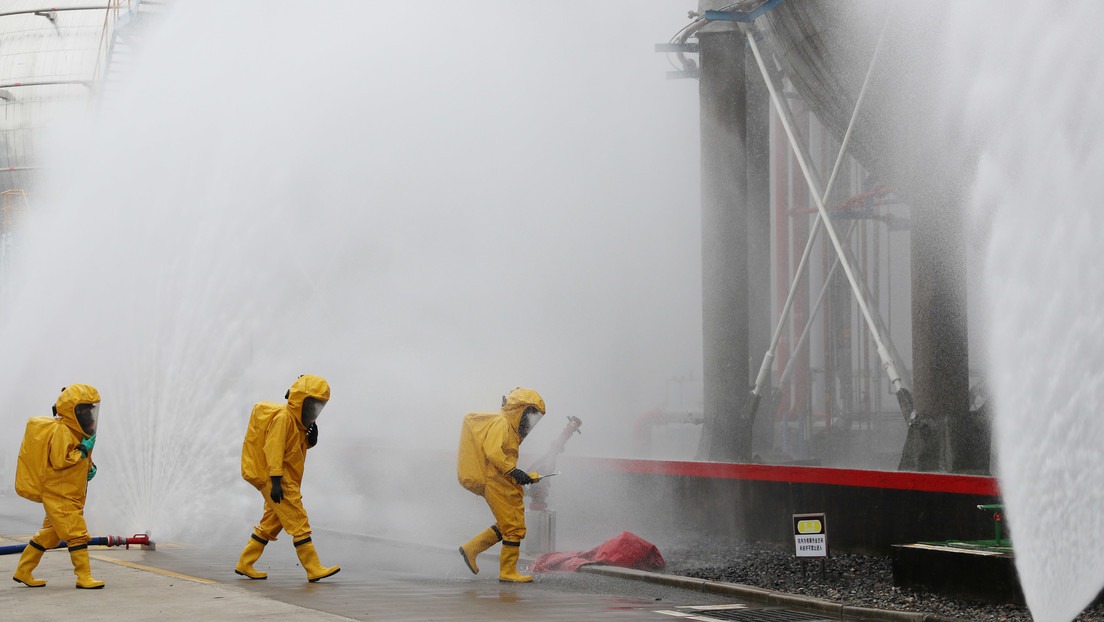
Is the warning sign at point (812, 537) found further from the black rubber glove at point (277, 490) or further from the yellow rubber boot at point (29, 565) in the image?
the yellow rubber boot at point (29, 565)

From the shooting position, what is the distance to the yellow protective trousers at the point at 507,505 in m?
10.4

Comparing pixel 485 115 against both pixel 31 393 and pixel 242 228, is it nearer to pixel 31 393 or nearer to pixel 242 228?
pixel 242 228

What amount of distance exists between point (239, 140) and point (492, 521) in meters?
5.49

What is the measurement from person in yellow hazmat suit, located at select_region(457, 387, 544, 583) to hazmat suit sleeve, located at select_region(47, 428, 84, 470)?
9.91 ft

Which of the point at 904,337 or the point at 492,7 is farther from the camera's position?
the point at 904,337

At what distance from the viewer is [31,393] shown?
19.3m

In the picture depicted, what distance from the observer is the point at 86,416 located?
9.38 metres

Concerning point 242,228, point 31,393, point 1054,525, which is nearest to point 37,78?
point 31,393

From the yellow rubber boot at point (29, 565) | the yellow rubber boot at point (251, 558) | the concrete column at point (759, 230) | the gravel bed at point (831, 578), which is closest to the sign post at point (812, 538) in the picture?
the gravel bed at point (831, 578)

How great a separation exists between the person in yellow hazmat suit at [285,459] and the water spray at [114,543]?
1.34 metres

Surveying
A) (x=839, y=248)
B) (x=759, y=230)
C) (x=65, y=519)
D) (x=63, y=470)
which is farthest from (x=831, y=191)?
(x=65, y=519)

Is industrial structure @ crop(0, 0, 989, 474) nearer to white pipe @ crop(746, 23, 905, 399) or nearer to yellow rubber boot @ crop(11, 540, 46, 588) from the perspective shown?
white pipe @ crop(746, 23, 905, 399)

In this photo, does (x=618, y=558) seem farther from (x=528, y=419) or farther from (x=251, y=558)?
(x=251, y=558)

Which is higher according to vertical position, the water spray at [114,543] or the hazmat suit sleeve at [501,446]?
the hazmat suit sleeve at [501,446]
